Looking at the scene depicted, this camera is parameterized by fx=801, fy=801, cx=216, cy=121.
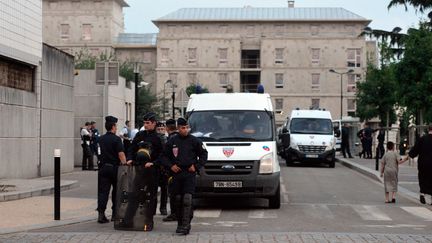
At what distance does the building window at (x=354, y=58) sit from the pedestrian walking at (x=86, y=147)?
6648 centimetres

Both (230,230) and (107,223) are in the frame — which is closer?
(230,230)

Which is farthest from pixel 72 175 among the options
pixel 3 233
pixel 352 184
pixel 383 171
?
pixel 3 233

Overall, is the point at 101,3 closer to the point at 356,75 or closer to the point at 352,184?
the point at 356,75

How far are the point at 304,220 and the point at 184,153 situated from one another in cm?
312

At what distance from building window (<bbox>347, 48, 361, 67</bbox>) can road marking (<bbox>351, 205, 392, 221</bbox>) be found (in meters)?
76.8

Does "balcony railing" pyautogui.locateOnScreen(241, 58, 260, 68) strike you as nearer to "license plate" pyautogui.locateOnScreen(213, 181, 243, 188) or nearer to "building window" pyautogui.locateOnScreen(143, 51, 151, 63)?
"building window" pyautogui.locateOnScreen(143, 51, 151, 63)

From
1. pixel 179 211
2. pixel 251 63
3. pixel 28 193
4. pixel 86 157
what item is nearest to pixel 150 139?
pixel 179 211

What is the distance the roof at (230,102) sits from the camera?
17516 millimetres

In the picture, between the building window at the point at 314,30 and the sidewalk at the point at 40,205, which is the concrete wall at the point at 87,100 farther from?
the building window at the point at 314,30

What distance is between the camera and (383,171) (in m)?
18.4

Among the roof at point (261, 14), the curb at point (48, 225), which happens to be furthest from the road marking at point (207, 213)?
the roof at point (261, 14)

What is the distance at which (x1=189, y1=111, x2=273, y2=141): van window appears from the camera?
1675cm

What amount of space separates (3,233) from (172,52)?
269ft

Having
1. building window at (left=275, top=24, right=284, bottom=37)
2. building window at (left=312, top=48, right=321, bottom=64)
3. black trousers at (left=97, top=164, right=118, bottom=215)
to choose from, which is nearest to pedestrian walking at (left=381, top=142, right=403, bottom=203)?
black trousers at (left=97, top=164, right=118, bottom=215)
